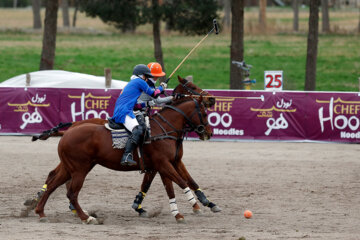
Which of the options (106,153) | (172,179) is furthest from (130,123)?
(172,179)

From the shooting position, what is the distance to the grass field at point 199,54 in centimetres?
3706

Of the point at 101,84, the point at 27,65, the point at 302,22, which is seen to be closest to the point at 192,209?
the point at 101,84

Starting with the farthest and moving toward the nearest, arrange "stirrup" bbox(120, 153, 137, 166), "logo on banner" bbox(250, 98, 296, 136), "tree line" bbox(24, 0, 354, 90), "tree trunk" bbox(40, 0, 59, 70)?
1. "tree line" bbox(24, 0, 354, 90)
2. "tree trunk" bbox(40, 0, 59, 70)
3. "logo on banner" bbox(250, 98, 296, 136)
4. "stirrup" bbox(120, 153, 137, 166)

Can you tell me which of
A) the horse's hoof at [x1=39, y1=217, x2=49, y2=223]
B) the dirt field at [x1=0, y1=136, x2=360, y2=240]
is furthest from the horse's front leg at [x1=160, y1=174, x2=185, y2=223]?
the horse's hoof at [x1=39, y1=217, x2=49, y2=223]

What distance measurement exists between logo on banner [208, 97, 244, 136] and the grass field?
368 inches

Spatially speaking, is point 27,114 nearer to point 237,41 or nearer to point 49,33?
point 49,33

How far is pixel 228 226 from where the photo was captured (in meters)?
11.4

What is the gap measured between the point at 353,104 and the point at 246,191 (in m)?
8.59

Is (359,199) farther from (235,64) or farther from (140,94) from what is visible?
(235,64)

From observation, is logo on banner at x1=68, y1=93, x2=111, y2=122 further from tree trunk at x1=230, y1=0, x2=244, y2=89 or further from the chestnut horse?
the chestnut horse

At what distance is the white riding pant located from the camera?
1184 cm

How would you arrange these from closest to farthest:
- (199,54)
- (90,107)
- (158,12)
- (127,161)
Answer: (127,161) → (90,107) → (158,12) → (199,54)

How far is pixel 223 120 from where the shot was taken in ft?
74.5

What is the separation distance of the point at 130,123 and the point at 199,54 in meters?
32.8
